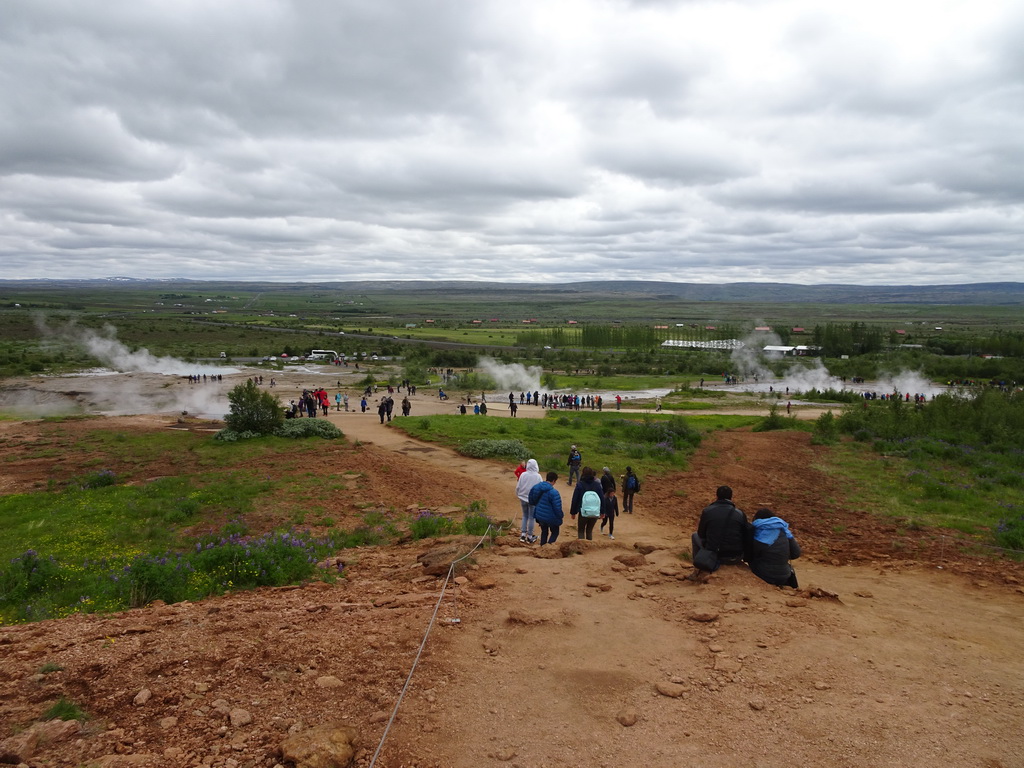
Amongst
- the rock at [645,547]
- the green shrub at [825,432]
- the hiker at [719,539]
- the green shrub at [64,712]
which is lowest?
the green shrub at [825,432]

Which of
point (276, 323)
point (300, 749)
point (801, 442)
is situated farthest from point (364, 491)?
point (276, 323)

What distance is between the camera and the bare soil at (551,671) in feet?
16.3

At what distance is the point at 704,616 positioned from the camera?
7.17 meters

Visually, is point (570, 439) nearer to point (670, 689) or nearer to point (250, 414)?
point (250, 414)

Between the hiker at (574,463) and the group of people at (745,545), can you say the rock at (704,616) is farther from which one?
the hiker at (574,463)

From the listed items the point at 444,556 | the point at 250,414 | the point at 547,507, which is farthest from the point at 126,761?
the point at 250,414

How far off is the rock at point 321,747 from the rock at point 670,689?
8.94ft

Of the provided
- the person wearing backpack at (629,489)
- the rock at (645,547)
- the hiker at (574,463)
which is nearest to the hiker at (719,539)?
the rock at (645,547)

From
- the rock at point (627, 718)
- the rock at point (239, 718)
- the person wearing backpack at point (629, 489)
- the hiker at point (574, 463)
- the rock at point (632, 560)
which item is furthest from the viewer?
the hiker at point (574, 463)

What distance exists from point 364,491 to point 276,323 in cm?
13264

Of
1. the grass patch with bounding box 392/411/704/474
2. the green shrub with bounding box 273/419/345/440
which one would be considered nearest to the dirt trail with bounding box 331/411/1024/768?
the grass patch with bounding box 392/411/704/474

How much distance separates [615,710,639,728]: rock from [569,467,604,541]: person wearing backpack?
5.78 meters

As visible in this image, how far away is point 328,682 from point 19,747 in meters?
2.24

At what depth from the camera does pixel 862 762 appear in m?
4.81
